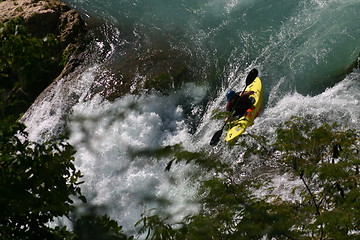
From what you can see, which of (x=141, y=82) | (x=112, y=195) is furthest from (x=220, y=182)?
(x=141, y=82)

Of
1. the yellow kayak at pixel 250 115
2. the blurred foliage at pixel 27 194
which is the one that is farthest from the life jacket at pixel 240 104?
the blurred foliage at pixel 27 194

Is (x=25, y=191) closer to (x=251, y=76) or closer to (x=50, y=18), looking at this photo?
(x=251, y=76)

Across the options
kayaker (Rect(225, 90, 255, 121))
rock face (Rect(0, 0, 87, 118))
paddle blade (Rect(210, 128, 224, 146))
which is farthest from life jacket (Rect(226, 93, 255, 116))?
rock face (Rect(0, 0, 87, 118))

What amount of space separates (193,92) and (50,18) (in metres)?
4.43

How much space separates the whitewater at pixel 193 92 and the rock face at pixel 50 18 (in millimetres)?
631

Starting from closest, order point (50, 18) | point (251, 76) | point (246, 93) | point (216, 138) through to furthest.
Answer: point (216, 138) → point (246, 93) → point (251, 76) → point (50, 18)

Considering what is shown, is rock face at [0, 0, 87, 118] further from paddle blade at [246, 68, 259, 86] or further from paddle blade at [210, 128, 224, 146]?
paddle blade at [210, 128, 224, 146]

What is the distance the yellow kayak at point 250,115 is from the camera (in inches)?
271

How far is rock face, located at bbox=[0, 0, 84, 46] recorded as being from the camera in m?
10.2

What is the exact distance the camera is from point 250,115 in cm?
Result: 733

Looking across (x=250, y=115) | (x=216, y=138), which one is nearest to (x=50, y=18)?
(x=216, y=138)

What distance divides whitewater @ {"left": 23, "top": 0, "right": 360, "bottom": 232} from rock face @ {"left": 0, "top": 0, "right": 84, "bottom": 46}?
0.63 metres

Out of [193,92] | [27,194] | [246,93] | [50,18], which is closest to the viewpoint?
[27,194]

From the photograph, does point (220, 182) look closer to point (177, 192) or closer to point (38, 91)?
point (177, 192)
